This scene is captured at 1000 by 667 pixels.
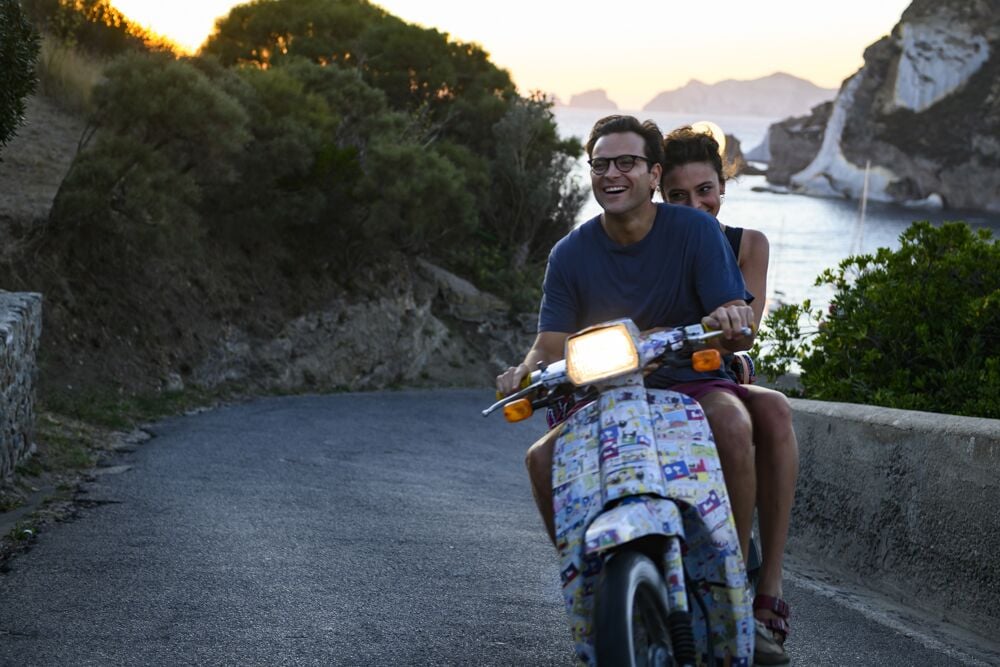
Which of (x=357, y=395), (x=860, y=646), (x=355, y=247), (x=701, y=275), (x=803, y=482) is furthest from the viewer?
(x=355, y=247)

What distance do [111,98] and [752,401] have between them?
1201 centimetres

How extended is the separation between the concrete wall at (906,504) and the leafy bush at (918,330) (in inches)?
27.7

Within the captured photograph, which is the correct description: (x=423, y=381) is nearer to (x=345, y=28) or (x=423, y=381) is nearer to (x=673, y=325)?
(x=345, y=28)

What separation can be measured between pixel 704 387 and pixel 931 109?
418 feet

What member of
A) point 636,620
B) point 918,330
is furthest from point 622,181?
point 918,330

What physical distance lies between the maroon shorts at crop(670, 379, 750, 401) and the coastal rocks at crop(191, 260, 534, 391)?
39.9 ft

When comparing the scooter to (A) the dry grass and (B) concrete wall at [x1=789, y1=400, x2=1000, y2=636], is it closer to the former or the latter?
(B) concrete wall at [x1=789, y1=400, x2=1000, y2=636]

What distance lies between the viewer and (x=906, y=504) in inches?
241

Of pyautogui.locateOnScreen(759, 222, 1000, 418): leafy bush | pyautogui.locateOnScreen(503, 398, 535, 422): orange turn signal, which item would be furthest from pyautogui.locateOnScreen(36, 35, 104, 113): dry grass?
pyautogui.locateOnScreen(503, 398, 535, 422): orange turn signal

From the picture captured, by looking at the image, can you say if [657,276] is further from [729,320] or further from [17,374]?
[17,374]

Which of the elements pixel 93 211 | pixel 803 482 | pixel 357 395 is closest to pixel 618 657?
pixel 803 482

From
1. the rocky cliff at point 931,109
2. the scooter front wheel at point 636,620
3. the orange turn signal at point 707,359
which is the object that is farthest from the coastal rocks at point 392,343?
the rocky cliff at point 931,109

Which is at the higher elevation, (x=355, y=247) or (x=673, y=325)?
(x=673, y=325)

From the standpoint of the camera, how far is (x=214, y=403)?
49.2 ft
